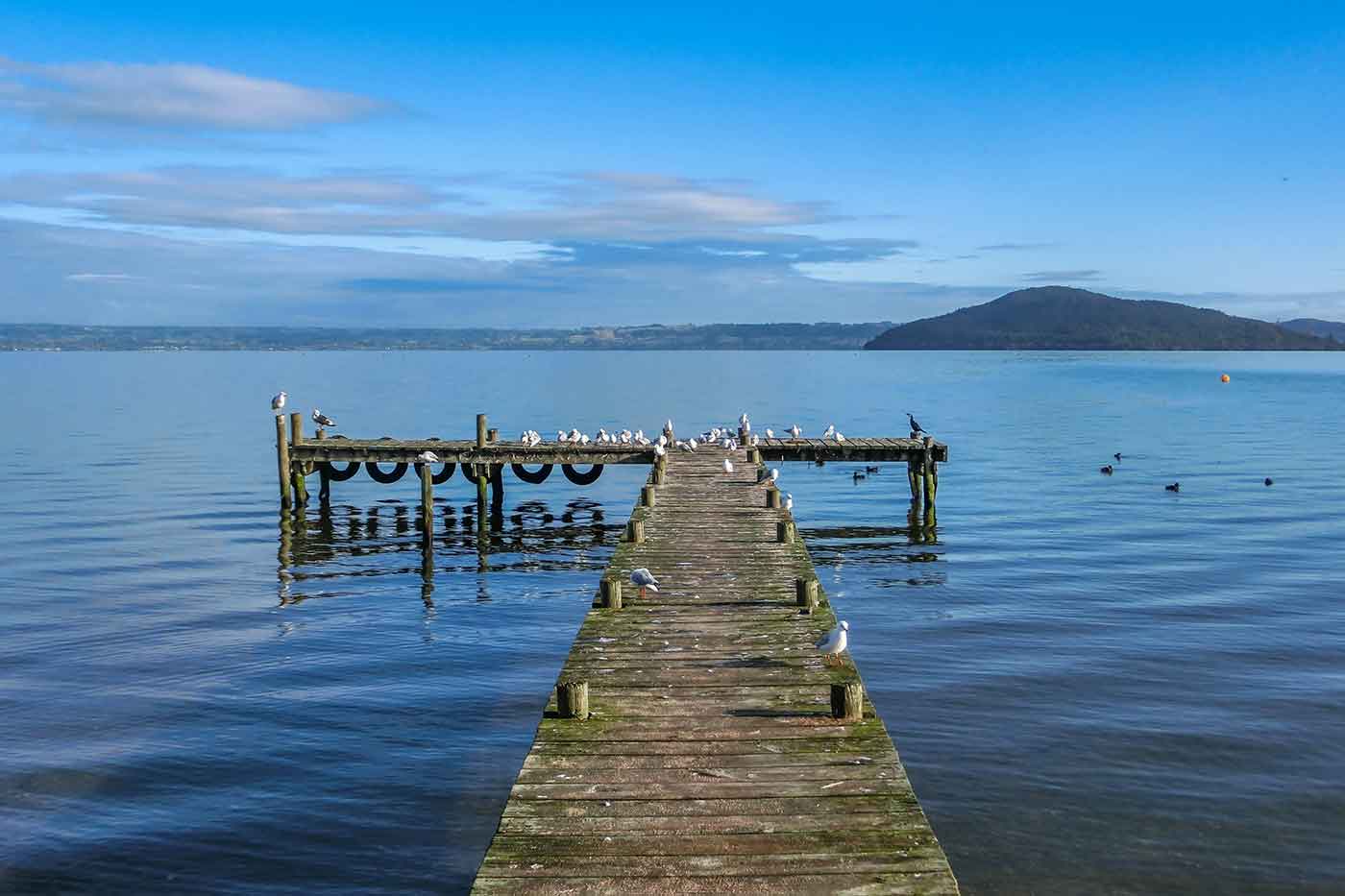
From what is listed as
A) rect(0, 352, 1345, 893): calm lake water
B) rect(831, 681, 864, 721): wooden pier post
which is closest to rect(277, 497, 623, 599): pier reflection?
rect(0, 352, 1345, 893): calm lake water

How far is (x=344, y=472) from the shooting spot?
42.5 meters

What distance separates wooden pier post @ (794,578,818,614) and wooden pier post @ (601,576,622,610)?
94.5 inches

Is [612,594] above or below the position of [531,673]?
above

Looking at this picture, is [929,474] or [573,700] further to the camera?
[929,474]

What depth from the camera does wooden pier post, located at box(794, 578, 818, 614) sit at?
1501 cm

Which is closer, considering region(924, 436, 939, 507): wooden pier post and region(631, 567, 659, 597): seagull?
region(631, 567, 659, 597): seagull

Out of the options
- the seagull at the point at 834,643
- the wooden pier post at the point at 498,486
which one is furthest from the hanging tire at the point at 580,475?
the seagull at the point at 834,643

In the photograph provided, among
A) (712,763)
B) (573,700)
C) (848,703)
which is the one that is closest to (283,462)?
(573,700)

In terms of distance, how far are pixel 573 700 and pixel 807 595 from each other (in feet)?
16.7

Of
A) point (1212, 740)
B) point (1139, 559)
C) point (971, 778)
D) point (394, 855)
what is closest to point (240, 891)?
point (394, 855)

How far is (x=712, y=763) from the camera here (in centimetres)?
968

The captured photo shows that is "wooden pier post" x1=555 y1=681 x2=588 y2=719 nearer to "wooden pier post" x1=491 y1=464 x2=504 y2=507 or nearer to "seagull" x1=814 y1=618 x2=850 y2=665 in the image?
"seagull" x1=814 y1=618 x2=850 y2=665

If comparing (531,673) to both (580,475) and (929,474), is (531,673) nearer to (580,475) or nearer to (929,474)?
(929,474)

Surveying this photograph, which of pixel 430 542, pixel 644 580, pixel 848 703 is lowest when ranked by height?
pixel 430 542
